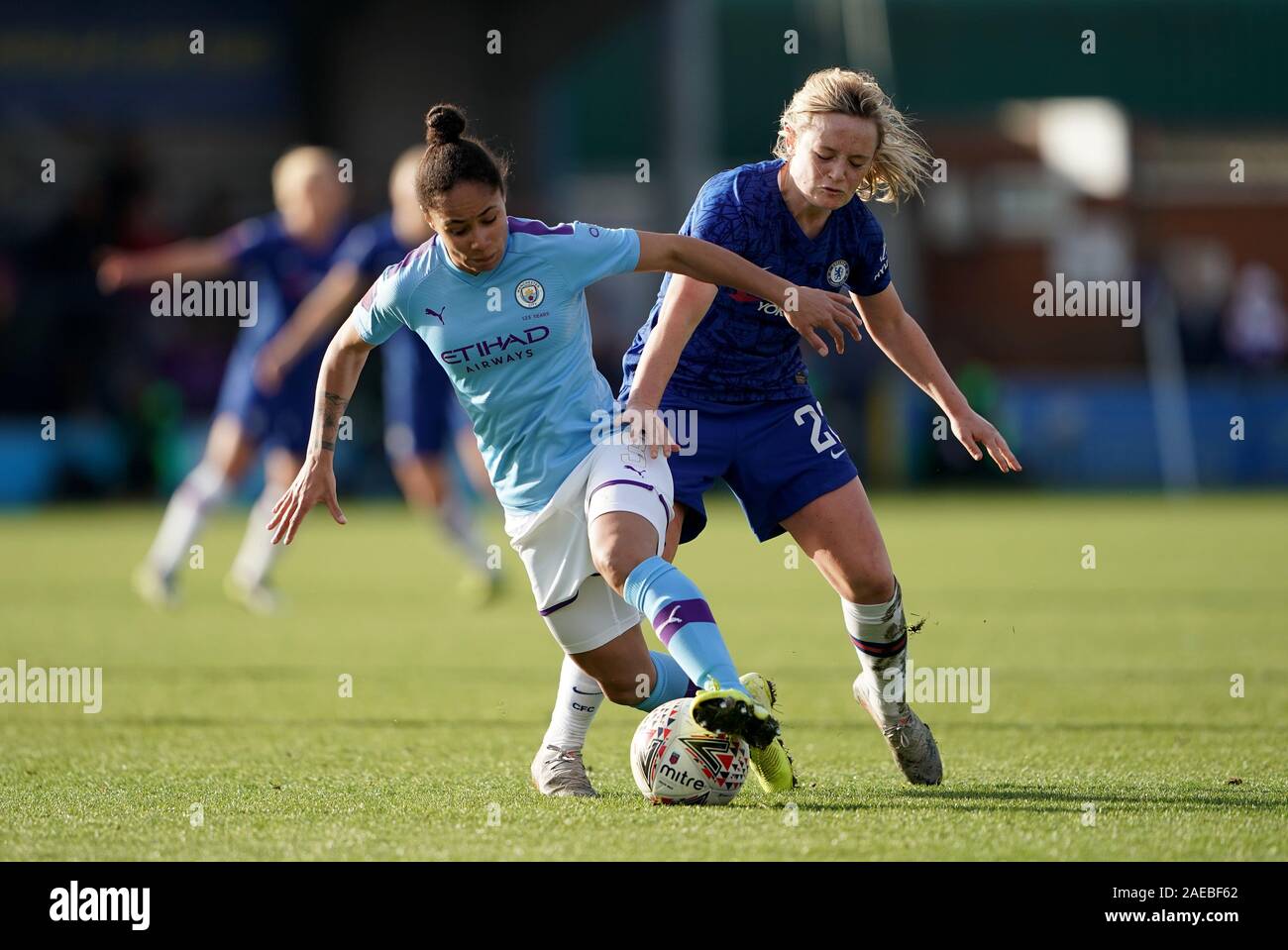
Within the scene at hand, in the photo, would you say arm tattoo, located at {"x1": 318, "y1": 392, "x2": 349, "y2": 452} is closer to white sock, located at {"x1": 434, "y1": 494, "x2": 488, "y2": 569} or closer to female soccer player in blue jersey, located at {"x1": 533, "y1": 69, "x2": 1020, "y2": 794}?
female soccer player in blue jersey, located at {"x1": 533, "y1": 69, "x2": 1020, "y2": 794}

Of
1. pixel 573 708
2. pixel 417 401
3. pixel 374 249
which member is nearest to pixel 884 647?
pixel 573 708

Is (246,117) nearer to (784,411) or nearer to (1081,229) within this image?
(1081,229)

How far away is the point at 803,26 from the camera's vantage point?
30.2 meters

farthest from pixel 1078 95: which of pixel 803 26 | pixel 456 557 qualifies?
pixel 456 557

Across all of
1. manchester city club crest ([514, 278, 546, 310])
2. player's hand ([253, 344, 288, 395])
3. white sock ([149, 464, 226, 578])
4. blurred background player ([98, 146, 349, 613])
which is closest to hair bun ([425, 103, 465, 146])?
manchester city club crest ([514, 278, 546, 310])

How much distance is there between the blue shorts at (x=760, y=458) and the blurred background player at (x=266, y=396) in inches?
236

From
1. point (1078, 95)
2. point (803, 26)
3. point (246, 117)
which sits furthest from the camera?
point (803, 26)

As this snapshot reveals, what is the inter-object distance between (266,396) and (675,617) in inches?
284

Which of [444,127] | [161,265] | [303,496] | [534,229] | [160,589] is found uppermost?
[161,265]

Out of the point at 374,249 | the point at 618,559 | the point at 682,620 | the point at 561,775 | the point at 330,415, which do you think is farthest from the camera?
the point at 374,249

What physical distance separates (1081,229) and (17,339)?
21.4 meters

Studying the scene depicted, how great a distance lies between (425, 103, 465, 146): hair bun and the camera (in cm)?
497

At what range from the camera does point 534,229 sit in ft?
17.0

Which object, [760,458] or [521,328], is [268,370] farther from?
[521,328]
